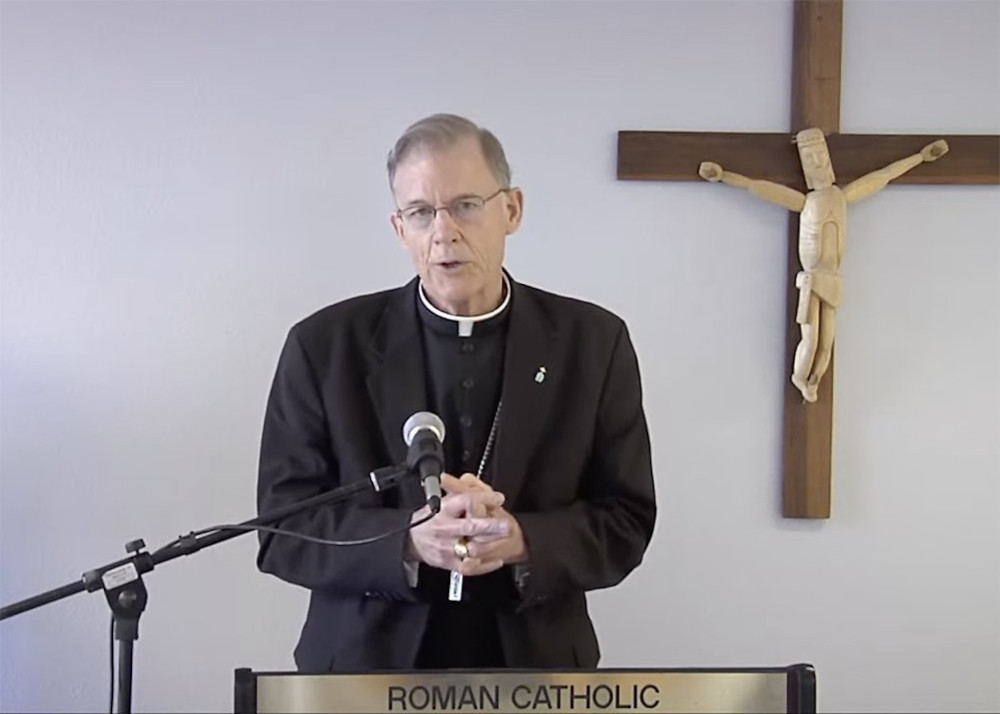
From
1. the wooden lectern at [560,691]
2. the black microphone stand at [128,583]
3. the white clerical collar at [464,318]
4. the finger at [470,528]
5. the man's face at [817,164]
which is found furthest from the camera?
the man's face at [817,164]

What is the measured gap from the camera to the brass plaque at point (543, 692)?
1.12 m

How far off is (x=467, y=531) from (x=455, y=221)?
446 mm

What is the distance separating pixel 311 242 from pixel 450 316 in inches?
31.1

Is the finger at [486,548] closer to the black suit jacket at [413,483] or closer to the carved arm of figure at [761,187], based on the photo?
the black suit jacket at [413,483]

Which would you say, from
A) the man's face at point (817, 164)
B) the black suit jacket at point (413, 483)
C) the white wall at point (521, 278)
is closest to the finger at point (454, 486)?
the black suit jacket at point (413, 483)

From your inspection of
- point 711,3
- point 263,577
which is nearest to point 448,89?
point 711,3

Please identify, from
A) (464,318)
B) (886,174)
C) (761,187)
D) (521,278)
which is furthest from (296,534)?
(886,174)

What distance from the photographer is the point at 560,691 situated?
1.12 metres

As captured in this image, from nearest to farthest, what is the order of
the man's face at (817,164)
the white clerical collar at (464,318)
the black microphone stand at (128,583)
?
the black microphone stand at (128,583) → the white clerical collar at (464,318) → the man's face at (817,164)

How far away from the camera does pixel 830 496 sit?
2.46 metres

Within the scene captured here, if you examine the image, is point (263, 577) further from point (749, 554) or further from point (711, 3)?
point (711, 3)

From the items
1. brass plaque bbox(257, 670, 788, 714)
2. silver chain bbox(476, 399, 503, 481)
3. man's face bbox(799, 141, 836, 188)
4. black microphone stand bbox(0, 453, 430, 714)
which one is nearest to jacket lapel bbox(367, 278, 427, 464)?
silver chain bbox(476, 399, 503, 481)

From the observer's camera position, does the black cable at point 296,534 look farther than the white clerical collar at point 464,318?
No

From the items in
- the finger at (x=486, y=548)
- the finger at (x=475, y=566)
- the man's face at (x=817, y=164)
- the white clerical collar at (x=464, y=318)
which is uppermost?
the man's face at (x=817, y=164)
